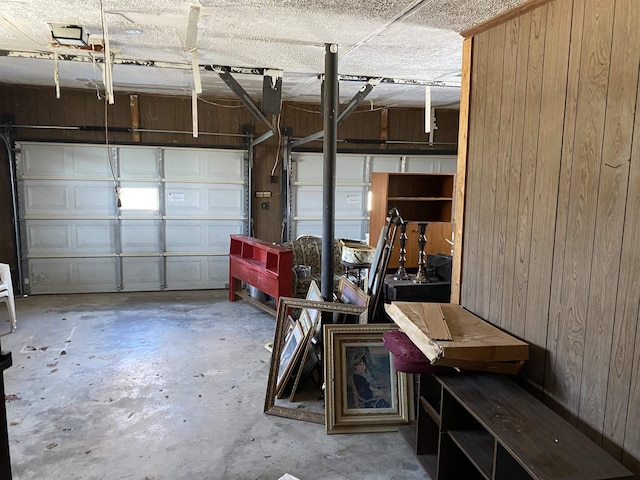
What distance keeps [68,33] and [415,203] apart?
14.3 feet

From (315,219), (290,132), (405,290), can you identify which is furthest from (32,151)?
(405,290)

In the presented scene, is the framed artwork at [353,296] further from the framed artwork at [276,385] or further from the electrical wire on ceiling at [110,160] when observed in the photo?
the electrical wire on ceiling at [110,160]

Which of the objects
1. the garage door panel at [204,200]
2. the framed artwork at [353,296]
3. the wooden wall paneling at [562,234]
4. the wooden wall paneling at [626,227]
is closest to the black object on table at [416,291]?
the framed artwork at [353,296]

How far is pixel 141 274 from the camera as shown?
21.7 ft

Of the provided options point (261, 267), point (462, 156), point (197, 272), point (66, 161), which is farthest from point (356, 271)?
point (66, 161)

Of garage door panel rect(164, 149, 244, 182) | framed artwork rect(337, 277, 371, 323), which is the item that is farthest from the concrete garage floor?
garage door panel rect(164, 149, 244, 182)

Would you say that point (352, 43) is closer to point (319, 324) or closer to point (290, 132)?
point (319, 324)

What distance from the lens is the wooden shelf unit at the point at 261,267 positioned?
4.82 meters

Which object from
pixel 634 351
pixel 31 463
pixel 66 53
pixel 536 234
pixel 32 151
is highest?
pixel 66 53

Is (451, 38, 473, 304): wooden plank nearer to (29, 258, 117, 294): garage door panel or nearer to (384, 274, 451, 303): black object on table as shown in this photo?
(384, 274, 451, 303): black object on table

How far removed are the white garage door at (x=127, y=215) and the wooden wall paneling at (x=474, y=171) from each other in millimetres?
4681

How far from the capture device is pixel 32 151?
20.0 feet

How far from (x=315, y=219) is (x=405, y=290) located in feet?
11.8

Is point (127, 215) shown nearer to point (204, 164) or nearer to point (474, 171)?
point (204, 164)
